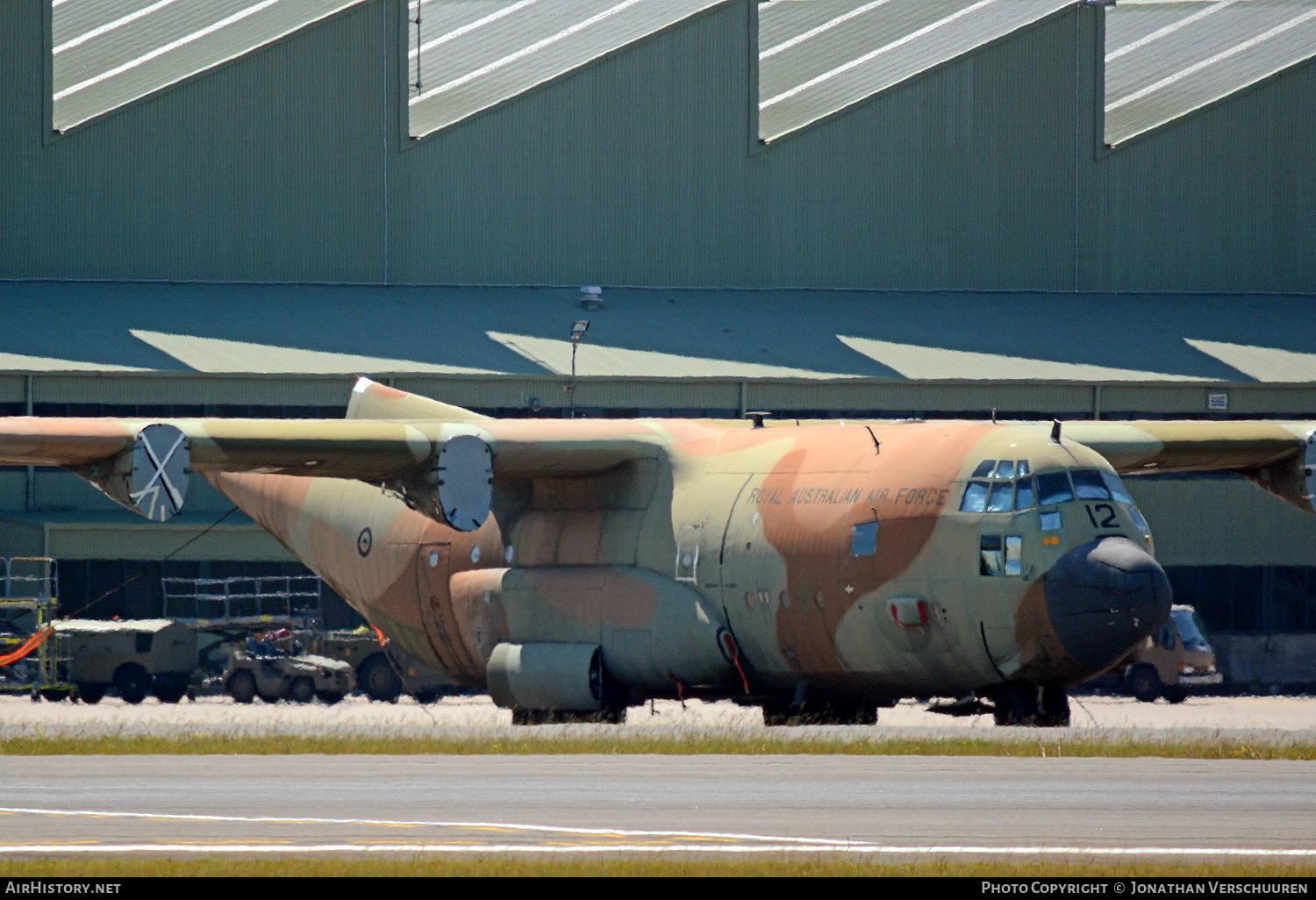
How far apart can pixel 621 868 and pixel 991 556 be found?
9.11 m

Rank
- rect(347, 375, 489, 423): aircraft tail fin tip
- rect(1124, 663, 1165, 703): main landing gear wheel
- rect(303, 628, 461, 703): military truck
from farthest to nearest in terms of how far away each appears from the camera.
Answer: rect(1124, 663, 1165, 703): main landing gear wheel, rect(303, 628, 461, 703): military truck, rect(347, 375, 489, 423): aircraft tail fin tip

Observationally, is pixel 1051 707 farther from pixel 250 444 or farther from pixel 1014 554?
pixel 250 444

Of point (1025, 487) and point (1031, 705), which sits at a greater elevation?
point (1025, 487)

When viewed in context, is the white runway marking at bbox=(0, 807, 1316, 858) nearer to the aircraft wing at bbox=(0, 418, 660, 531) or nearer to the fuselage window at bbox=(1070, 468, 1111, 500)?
the fuselage window at bbox=(1070, 468, 1111, 500)

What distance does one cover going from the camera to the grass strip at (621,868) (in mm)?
11180

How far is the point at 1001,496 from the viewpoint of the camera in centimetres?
1961

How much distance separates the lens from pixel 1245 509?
138 feet

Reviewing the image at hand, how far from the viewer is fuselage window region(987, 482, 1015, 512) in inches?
769

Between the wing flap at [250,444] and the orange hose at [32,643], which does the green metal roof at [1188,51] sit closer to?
the orange hose at [32,643]

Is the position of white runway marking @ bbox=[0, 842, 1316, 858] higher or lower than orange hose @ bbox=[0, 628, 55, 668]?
higher

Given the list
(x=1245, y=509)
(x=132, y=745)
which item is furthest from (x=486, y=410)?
(x=132, y=745)

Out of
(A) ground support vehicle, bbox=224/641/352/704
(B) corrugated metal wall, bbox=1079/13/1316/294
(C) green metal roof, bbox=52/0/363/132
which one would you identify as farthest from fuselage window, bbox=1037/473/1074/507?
(C) green metal roof, bbox=52/0/363/132

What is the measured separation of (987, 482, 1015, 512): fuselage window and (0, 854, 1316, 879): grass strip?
26.8 ft

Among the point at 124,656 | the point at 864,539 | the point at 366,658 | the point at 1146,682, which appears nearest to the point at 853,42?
the point at 1146,682
